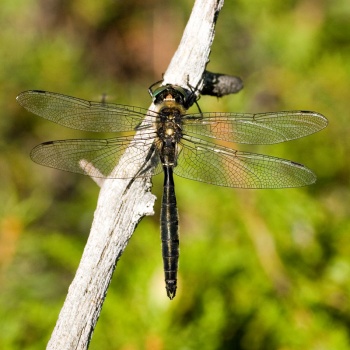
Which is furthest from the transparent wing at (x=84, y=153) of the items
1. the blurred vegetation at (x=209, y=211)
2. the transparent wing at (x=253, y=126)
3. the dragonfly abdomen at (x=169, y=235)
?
the blurred vegetation at (x=209, y=211)

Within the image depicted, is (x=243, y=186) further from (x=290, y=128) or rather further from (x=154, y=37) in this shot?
(x=154, y=37)

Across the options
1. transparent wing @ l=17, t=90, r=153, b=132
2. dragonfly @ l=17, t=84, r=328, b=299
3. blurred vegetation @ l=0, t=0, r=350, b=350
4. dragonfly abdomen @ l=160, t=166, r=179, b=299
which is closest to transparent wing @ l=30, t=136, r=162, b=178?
dragonfly @ l=17, t=84, r=328, b=299

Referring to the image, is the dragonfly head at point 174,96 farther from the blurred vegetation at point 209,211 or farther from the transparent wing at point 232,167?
the blurred vegetation at point 209,211

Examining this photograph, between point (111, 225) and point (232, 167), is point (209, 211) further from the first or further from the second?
point (111, 225)

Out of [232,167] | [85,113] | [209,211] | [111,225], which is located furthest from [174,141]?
[111,225]

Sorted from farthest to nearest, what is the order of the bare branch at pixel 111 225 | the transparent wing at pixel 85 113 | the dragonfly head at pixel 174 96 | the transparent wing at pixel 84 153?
the transparent wing at pixel 85 113 < the transparent wing at pixel 84 153 < the dragonfly head at pixel 174 96 < the bare branch at pixel 111 225

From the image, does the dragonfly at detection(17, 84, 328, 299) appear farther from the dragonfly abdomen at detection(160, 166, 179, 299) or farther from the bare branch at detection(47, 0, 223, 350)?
the bare branch at detection(47, 0, 223, 350)

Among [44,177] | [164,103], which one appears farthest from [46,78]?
[164,103]
